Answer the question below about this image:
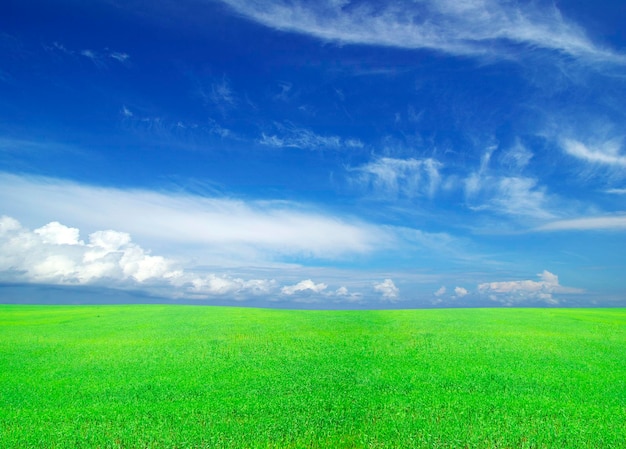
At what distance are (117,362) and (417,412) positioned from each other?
14.2m

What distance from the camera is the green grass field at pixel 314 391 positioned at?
11.3 meters

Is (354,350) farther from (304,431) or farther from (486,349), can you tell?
(304,431)

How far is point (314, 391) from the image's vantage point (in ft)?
48.8

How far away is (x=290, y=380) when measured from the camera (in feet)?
53.9

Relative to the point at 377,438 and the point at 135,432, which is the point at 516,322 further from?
the point at 135,432

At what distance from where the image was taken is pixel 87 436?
1127cm

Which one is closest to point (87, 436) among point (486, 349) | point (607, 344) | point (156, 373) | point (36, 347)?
point (156, 373)

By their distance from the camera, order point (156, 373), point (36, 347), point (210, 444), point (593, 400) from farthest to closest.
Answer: point (36, 347) < point (156, 373) < point (593, 400) < point (210, 444)

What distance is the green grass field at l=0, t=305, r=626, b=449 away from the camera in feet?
37.0

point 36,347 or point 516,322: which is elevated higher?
point 516,322

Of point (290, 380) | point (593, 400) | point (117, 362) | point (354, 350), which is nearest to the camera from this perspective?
point (593, 400)

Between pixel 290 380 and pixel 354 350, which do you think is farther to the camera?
pixel 354 350

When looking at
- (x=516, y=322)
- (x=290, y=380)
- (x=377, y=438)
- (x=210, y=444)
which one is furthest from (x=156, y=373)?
(x=516, y=322)

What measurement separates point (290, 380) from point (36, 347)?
1708 cm
